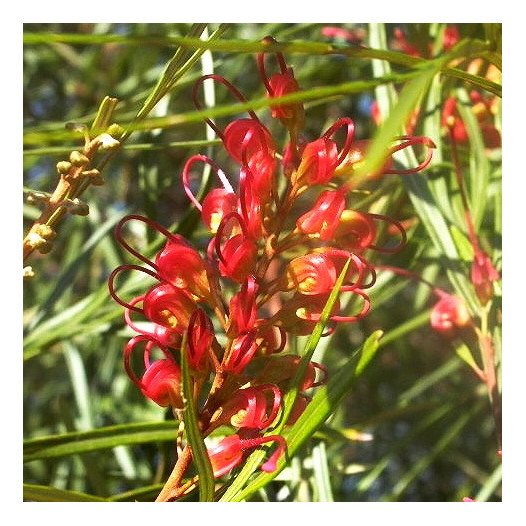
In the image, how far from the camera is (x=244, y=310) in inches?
21.9

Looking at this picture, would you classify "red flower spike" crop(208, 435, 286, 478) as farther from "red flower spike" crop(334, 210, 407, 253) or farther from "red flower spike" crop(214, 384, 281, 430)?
"red flower spike" crop(334, 210, 407, 253)

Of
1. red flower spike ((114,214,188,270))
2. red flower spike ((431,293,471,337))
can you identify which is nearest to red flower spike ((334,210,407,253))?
red flower spike ((114,214,188,270))

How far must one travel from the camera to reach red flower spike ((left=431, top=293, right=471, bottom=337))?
794mm

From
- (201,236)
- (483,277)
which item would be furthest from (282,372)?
(201,236)

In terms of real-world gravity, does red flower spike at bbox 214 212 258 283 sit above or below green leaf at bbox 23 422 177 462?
above

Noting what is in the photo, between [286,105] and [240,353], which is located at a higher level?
[286,105]

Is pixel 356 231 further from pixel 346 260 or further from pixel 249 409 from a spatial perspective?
pixel 249 409

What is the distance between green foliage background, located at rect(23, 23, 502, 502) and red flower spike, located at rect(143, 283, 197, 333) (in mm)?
97

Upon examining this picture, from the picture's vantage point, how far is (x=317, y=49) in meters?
0.54

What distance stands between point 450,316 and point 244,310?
0.31 meters

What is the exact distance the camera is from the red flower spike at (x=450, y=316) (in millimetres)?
794
